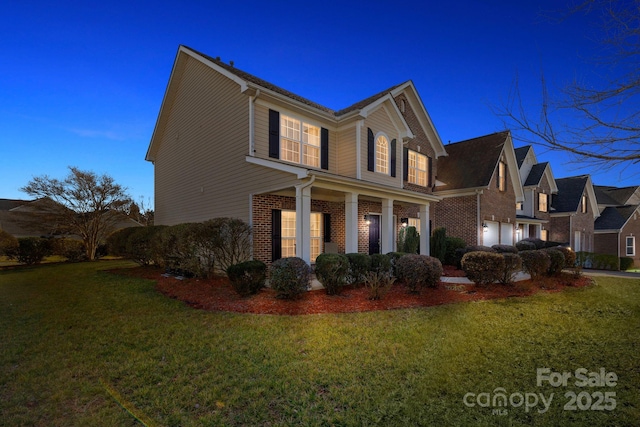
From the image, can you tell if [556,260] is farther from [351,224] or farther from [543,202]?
[543,202]

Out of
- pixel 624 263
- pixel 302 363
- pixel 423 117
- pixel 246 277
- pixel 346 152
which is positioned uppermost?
pixel 423 117

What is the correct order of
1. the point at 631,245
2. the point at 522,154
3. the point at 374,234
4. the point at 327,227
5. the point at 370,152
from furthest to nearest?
the point at 631,245, the point at 522,154, the point at 374,234, the point at 327,227, the point at 370,152

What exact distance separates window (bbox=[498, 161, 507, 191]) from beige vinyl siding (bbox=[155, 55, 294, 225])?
49.4 feet

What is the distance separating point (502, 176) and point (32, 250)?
2759 cm

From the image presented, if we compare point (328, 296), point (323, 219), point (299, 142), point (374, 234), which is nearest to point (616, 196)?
point (374, 234)

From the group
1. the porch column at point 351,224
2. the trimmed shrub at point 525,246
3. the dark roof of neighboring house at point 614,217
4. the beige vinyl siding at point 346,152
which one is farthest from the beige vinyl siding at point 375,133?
the dark roof of neighboring house at point 614,217

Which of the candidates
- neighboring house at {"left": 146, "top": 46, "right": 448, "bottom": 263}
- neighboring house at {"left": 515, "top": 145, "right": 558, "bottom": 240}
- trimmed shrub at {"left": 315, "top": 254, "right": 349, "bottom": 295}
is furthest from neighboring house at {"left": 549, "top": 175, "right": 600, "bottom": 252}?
trimmed shrub at {"left": 315, "top": 254, "right": 349, "bottom": 295}

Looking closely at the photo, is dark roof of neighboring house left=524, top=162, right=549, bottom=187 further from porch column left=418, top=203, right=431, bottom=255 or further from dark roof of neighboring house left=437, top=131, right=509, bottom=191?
porch column left=418, top=203, right=431, bottom=255

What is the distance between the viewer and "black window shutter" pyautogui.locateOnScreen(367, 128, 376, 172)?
12340 mm

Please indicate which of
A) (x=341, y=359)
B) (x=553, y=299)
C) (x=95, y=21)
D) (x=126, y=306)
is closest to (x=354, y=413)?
(x=341, y=359)

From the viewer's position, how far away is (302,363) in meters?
3.84

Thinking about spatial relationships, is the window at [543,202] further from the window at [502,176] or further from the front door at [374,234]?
the front door at [374,234]

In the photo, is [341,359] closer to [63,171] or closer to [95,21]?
[95,21]

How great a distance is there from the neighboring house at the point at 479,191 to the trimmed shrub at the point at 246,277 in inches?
508
